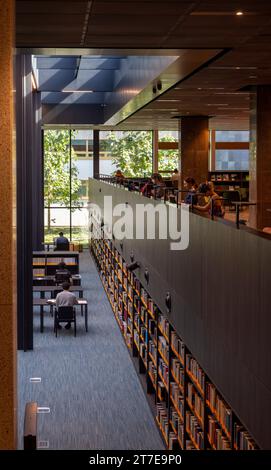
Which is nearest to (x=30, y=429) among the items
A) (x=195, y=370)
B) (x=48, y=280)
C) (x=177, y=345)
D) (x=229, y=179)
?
(x=195, y=370)

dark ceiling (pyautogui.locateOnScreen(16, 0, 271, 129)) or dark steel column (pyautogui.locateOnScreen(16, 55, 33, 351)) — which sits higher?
dark ceiling (pyautogui.locateOnScreen(16, 0, 271, 129))

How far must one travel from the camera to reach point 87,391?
12.6 metres

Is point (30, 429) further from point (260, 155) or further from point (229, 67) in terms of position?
point (260, 155)

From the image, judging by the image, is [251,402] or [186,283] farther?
[186,283]

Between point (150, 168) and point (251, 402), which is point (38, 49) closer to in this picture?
point (251, 402)

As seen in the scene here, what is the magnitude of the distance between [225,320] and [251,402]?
3.37 ft

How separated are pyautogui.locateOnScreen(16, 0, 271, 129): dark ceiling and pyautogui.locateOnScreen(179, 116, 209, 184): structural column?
8869 mm

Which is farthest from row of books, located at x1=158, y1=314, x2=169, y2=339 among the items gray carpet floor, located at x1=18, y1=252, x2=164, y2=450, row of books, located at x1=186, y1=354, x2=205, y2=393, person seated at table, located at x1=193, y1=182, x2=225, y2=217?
person seated at table, located at x1=193, y1=182, x2=225, y2=217

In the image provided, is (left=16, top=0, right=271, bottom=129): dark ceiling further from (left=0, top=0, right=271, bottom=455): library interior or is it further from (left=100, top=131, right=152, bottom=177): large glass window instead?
(left=100, top=131, right=152, bottom=177): large glass window

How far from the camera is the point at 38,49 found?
9461mm

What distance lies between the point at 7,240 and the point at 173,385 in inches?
230

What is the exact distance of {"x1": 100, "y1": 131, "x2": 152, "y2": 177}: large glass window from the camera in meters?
31.7
